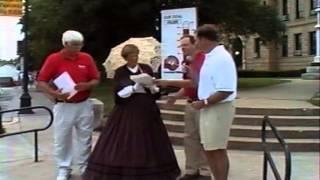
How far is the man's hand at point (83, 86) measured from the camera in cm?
723

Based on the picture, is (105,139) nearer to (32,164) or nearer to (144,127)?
(144,127)

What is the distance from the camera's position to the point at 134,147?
6.24 meters

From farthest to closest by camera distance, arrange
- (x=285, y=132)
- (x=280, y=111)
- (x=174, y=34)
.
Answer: (x=174, y=34) < (x=280, y=111) < (x=285, y=132)

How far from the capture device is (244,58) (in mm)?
64750

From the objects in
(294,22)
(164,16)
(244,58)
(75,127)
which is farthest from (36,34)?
(244,58)

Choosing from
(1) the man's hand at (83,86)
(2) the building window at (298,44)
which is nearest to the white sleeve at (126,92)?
(1) the man's hand at (83,86)

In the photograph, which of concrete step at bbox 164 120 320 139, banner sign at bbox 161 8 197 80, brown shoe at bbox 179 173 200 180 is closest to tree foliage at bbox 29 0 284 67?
banner sign at bbox 161 8 197 80

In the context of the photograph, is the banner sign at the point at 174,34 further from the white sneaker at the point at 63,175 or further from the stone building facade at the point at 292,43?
the stone building facade at the point at 292,43

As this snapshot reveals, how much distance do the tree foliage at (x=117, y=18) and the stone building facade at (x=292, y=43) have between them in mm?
26533

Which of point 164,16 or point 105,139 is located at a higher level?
point 164,16

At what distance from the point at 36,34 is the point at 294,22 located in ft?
117

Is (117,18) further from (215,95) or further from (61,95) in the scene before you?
(215,95)

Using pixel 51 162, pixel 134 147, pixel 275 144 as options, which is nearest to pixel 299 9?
pixel 275 144

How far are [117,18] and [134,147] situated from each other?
17.3m
